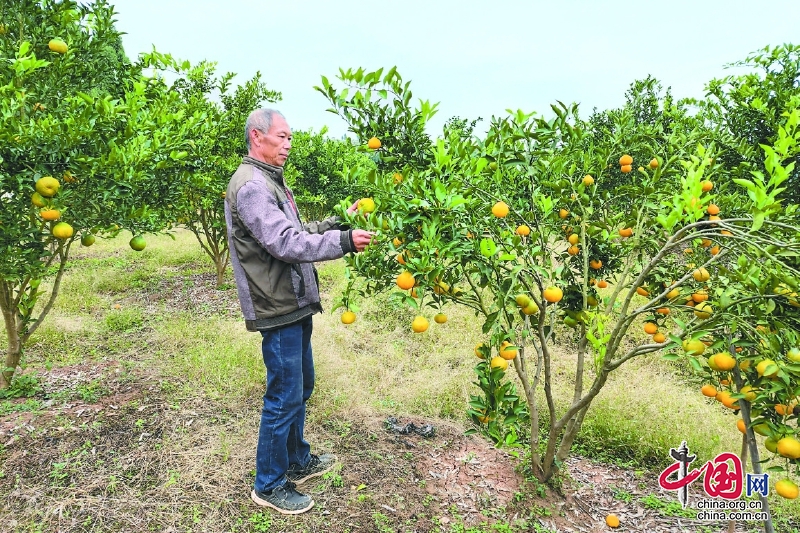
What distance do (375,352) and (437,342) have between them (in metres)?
0.74

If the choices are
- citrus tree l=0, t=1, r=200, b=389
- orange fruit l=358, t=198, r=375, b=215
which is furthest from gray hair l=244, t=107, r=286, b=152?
citrus tree l=0, t=1, r=200, b=389

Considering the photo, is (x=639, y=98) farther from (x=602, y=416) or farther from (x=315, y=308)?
(x=315, y=308)

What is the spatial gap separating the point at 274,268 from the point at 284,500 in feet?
4.20

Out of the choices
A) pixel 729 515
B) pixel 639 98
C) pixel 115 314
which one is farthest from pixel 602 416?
pixel 115 314

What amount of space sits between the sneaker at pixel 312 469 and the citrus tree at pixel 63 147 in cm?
196

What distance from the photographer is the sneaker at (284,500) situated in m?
2.48

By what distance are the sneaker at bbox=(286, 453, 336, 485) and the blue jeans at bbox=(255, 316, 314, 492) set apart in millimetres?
242

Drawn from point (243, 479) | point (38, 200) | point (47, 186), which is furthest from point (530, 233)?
point (38, 200)

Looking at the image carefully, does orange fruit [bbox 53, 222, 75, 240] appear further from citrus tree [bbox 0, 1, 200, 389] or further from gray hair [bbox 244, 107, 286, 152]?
gray hair [bbox 244, 107, 286, 152]

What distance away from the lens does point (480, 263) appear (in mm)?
1936

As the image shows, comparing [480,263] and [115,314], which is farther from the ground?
[480,263]

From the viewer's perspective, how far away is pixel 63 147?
2.59 meters

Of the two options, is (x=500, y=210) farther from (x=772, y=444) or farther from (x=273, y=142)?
(x=772, y=444)

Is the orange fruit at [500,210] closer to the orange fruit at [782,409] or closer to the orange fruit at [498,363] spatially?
the orange fruit at [498,363]
